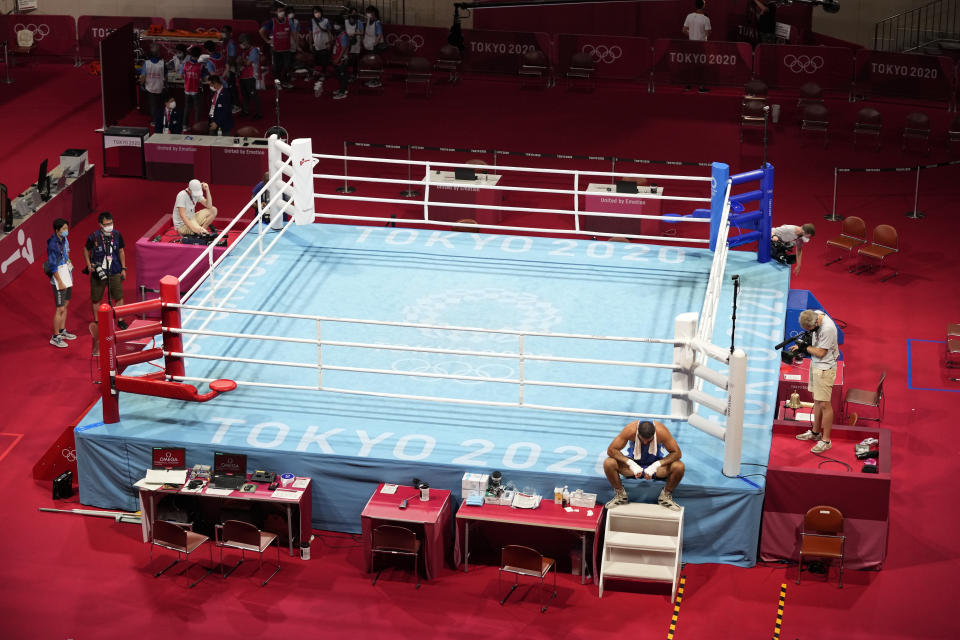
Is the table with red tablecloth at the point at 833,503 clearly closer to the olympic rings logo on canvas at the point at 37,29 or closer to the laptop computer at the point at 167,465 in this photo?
the laptop computer at the point at 167,465

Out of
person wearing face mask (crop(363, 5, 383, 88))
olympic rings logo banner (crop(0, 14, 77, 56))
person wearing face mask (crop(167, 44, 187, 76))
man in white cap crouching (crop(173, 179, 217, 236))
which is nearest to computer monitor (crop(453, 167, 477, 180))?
man in white cap crouching (crop(173, 179, 217, 236))

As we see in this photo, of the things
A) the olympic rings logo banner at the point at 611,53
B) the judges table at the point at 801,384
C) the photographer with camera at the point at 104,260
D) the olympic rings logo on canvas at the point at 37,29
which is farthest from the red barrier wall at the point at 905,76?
the olympic rings logo on canvas at the point at 37,29

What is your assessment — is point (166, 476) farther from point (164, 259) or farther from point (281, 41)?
point (281, 41)

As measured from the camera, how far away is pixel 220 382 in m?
13.1

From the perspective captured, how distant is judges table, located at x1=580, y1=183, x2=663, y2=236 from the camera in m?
19.0

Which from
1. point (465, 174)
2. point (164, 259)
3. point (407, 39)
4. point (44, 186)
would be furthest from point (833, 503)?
point (407, 39)

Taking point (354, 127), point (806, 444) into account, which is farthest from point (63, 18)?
point (806, 444)

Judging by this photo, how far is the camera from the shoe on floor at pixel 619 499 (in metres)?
11.7

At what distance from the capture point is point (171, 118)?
74.5ft

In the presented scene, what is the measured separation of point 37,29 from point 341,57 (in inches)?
280

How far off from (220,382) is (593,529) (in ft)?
13.2

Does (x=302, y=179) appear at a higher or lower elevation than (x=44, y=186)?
higher

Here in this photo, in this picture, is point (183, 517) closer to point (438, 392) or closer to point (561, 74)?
point (438, 392)

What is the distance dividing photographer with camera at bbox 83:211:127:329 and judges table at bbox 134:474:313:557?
3.91m
